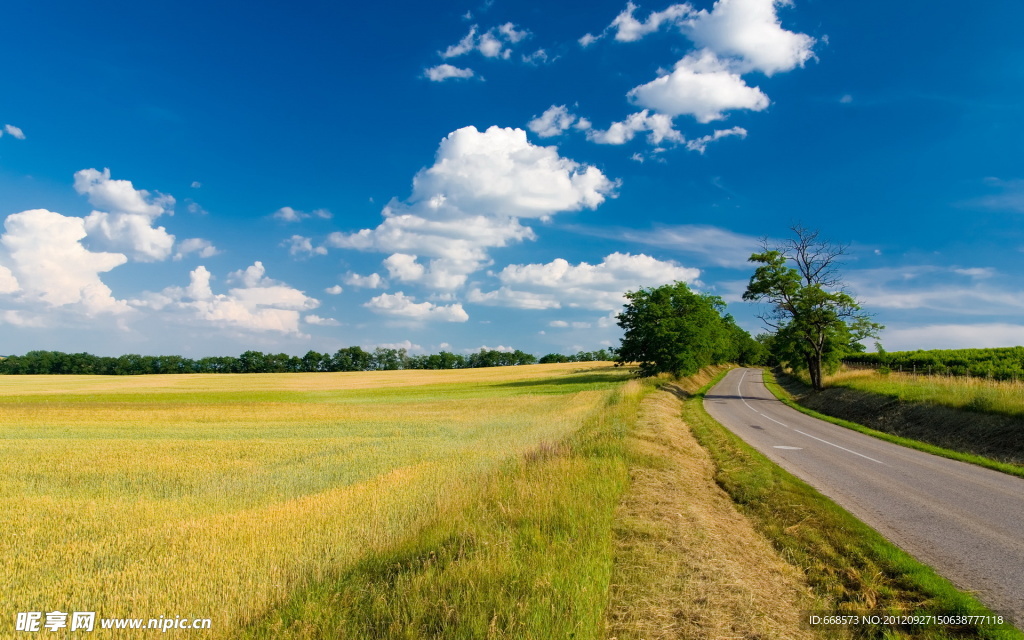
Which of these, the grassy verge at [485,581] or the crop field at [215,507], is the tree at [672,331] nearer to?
the crop field at [215,507]

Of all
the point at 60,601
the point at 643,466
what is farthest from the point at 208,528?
the point at 643,466

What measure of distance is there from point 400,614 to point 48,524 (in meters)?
9.31

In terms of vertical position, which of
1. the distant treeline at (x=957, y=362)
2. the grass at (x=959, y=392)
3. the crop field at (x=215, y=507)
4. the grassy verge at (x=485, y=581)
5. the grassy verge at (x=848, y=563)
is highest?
the distant treeline at (x=957, y=362)

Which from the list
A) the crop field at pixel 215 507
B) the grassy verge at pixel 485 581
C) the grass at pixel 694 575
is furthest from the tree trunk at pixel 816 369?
the grassy verge at pixel 485 581

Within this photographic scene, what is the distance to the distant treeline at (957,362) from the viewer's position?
29.9m

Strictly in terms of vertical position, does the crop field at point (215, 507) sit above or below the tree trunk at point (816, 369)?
below

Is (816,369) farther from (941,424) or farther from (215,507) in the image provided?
(215,507)

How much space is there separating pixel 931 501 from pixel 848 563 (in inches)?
196

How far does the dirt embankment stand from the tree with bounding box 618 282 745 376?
20778mm

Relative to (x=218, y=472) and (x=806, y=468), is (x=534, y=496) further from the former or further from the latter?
(x=218, y=472)

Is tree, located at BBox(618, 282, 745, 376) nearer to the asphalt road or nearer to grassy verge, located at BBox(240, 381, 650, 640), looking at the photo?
the asphalt road

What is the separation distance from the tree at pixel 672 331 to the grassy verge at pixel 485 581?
4490 centimetres

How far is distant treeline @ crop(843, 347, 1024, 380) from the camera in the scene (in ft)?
98.2

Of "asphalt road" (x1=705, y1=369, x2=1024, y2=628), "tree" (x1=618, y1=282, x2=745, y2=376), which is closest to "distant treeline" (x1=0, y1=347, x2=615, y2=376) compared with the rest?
"tree" (x1=618, y1=282, x2=745, y2=376)
